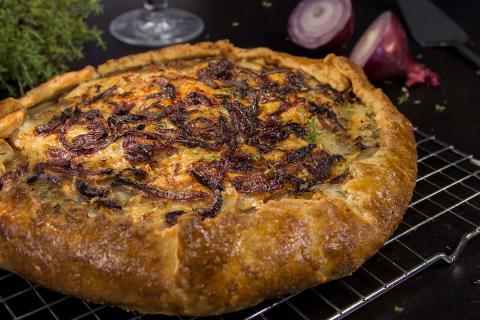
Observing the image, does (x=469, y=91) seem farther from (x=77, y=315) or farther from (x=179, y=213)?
(x=77, y=315)

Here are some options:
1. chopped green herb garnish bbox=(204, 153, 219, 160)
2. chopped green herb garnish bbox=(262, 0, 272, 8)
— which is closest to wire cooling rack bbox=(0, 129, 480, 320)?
chopped green herb garnish bbox=(204, 153, 219, 160)

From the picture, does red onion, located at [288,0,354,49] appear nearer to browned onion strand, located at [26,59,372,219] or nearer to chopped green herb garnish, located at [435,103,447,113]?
chopped green herb garnish, located at [435,103,447,113]

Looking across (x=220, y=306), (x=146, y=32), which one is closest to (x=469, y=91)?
(x=146, y=32)

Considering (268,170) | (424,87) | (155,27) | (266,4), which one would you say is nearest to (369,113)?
(268,170)

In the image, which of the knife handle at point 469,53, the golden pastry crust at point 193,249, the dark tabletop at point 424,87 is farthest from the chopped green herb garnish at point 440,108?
the golden pastry crust at point 193,249

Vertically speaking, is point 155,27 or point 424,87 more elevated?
point 424,87

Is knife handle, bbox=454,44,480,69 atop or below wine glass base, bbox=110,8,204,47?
atop

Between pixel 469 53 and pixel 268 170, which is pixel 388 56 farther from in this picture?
pixel 268 170
